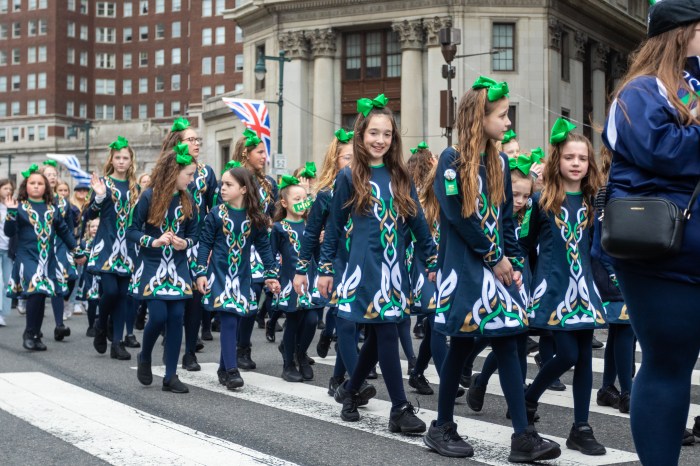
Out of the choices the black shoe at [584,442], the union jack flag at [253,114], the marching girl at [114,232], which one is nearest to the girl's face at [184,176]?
the marching girl at [114,232]

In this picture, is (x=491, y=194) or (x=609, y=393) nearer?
(x=491, y=194)

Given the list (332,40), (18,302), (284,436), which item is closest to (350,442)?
(284,436)

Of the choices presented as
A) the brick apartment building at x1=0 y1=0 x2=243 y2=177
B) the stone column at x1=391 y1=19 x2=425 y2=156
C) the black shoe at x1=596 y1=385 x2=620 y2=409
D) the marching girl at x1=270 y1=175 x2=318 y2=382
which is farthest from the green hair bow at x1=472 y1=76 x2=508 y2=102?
the brick apartment building at x1=0 y1=0 x2=243 y2=177

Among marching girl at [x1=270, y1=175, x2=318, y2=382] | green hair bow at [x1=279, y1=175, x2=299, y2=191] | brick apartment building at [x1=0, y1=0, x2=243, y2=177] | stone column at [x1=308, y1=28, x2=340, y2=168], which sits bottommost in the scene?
marching girl at [x1=270, y1=175, x2=318, y2=382]

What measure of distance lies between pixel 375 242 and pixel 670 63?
3105mm

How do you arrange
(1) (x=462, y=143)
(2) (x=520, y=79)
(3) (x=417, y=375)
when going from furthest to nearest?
1. (2) (x=520, y=79)
2. (3) (x=417, y=375)
3. (1) (x=462, y=143)

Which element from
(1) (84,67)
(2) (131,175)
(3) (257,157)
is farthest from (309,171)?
(1) (84,67)

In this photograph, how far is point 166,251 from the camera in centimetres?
873

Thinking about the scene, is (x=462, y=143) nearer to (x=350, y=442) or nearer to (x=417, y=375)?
(x=350, y=442)

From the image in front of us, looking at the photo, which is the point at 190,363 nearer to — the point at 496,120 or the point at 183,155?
the point at 183,155

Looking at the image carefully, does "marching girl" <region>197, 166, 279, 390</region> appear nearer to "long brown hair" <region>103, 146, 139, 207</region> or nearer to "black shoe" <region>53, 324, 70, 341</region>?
"long brown hair" <region>103, 146, 139, 207</region>

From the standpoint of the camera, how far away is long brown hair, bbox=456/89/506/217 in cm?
560

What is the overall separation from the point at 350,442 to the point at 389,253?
1308mm

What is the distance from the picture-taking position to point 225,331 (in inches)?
328
